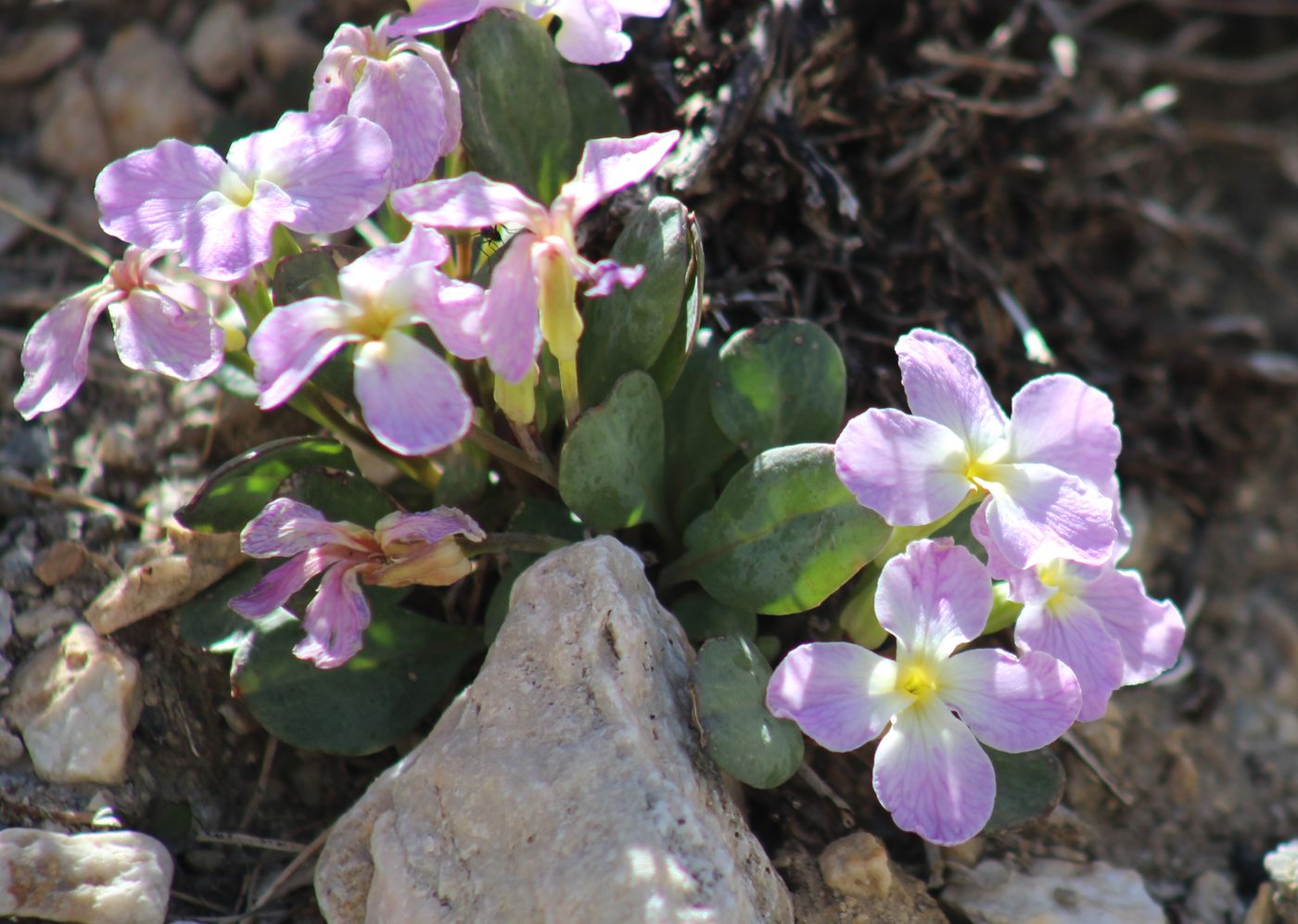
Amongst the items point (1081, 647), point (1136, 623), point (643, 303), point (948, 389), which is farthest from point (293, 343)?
point (1136, 623)

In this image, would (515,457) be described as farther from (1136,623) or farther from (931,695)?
(1136,623)

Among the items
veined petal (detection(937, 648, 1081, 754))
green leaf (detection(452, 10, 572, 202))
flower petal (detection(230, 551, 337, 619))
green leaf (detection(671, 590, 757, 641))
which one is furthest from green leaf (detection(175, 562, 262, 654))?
veined petal (detection(937, 648, 1081, 754))

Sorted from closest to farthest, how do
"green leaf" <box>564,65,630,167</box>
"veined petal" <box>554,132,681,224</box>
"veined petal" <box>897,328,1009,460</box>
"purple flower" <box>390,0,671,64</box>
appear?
"veined petal" <box>554,132,681,224</box>, "veined petal" <box>897,328,1009,460</box>, "purple flower" <box>390,0,671,64</box>, "green leaf" <box>564,65,630,167</box>

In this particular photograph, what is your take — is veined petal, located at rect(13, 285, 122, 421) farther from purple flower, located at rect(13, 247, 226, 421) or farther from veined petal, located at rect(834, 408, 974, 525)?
veined petal, located at rect(834, 408, 974, 525)

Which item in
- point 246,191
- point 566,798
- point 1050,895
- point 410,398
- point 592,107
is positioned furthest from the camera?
point 592,107

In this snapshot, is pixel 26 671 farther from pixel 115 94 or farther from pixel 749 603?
pixel 115 94

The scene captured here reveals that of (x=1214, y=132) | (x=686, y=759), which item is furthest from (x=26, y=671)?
(x=1214, y=132)

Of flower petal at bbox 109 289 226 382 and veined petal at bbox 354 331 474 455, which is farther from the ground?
veined petal at bbox 354 331 474 455
